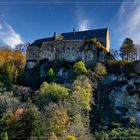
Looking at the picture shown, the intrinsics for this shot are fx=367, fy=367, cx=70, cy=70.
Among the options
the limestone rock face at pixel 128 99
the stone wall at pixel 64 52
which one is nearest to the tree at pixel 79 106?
the limestone rock face at pixel 128 99

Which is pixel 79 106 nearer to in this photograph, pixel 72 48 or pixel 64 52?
pixel 72 48

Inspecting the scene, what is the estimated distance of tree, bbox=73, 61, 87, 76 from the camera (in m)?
70.7

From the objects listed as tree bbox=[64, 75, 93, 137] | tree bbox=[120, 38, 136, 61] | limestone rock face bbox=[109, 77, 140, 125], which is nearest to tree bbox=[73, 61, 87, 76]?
tree bbox=[64, 75, 93, 137]

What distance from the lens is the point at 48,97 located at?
5969 cm

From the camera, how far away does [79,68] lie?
71312mm

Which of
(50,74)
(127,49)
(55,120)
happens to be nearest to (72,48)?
(50,74)

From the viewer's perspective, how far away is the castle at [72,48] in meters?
77.6

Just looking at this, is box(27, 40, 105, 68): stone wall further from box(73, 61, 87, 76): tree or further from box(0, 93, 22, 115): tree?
box(0, 93, 22, 115): tree

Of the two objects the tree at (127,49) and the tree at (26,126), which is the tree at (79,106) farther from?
the tree at (127,49)

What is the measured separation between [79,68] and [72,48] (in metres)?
9.43

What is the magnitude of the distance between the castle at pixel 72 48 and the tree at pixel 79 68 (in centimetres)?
506

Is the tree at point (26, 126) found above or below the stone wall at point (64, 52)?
below

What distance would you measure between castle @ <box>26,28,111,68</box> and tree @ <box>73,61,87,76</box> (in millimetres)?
5063

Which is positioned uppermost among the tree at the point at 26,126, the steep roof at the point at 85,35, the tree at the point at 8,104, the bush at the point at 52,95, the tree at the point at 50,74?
the steep roof at the point at 85,35
